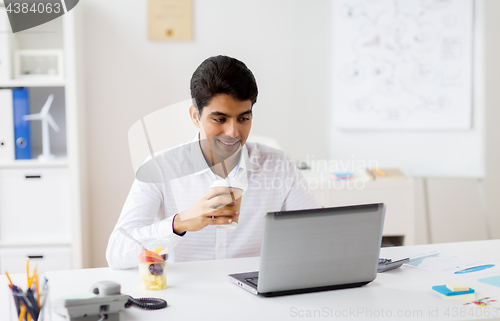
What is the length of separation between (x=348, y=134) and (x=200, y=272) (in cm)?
180

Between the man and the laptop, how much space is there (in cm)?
44

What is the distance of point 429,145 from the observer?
3010 millimetres

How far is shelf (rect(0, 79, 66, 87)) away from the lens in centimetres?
248

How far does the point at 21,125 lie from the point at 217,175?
129cm

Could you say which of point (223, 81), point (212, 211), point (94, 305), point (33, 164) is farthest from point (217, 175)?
point (33, 164)

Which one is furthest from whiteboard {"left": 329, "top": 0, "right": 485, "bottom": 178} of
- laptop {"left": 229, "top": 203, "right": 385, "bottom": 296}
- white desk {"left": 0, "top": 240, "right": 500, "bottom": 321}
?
laptop {"left": 229, "top": 203, "right": 385, "bottom": 296}

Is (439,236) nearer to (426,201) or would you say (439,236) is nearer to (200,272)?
(426,201)

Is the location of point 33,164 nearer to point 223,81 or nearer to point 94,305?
point 223,81

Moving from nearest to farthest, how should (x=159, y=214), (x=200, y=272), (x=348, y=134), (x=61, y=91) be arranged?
(x=200, y=272)
(x=159, y=214)
(x=61, y=91)
(x=348, y=134)

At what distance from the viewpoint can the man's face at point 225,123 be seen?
5.16 ft

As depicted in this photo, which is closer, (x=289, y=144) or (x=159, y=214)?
(x=159, y=214)

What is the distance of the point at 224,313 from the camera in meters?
1.06

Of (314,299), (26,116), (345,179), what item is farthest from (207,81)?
(26,116)

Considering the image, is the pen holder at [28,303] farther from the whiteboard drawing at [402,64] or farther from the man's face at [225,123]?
the whiteboard drawing at [402,64]
